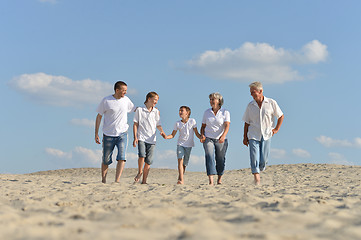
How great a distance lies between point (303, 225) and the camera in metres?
3.55

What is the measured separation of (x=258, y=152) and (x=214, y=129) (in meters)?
1.02

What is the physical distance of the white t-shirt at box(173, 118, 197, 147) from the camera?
834cm

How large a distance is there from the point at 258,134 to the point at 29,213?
184 inches

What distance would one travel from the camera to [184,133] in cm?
834

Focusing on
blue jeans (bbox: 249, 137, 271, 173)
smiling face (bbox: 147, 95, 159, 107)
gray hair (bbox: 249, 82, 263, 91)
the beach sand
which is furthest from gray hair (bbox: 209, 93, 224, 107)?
the beach sand

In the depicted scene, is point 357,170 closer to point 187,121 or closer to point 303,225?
point 187,121

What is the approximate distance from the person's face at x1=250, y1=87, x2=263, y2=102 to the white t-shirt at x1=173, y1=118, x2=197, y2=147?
1.61 meters

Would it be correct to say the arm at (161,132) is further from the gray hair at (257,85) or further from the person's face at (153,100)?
the gray hair at (257,85)

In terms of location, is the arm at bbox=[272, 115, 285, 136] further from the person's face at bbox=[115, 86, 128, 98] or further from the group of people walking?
the person's face at bbox=[115, 86, 128, 98]

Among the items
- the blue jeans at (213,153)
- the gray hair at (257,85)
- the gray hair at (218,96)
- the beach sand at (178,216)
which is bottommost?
the beach sand at (178,216)

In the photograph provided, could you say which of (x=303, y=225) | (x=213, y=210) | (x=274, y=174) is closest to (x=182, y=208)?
(x=213, y=210)

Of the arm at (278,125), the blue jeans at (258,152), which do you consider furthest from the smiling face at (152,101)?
the arm at (278,125)

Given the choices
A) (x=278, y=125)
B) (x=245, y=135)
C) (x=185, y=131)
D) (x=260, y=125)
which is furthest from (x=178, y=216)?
(x=185, y=131)

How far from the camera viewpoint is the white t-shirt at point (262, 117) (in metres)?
7.50
